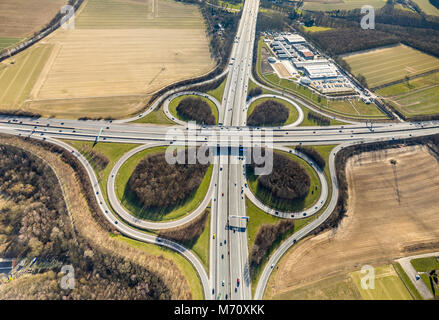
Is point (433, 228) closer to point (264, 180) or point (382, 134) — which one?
point (382, 134)

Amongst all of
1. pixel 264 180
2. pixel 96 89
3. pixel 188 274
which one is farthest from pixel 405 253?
pixel 96 89

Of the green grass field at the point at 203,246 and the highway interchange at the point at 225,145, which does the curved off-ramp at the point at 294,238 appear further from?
the green grass field at the point at 203,246

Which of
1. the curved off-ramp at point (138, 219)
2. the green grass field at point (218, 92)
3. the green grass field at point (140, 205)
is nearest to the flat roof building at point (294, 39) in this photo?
the green grass field at point (218, 92)

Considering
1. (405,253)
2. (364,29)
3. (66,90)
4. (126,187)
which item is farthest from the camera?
(364,29)

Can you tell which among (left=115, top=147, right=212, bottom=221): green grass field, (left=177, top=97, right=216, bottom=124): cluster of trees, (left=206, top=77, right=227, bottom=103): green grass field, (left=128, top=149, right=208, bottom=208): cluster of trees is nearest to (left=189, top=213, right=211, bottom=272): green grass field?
(left=115, top=147, right=212, bottom=221): green grass field

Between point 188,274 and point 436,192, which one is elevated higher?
point 436,192

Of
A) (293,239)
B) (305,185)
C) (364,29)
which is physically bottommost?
(293,239)

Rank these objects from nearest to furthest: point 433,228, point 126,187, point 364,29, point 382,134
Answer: point 433,228
point 126,187
point 382,134
point 364,29
